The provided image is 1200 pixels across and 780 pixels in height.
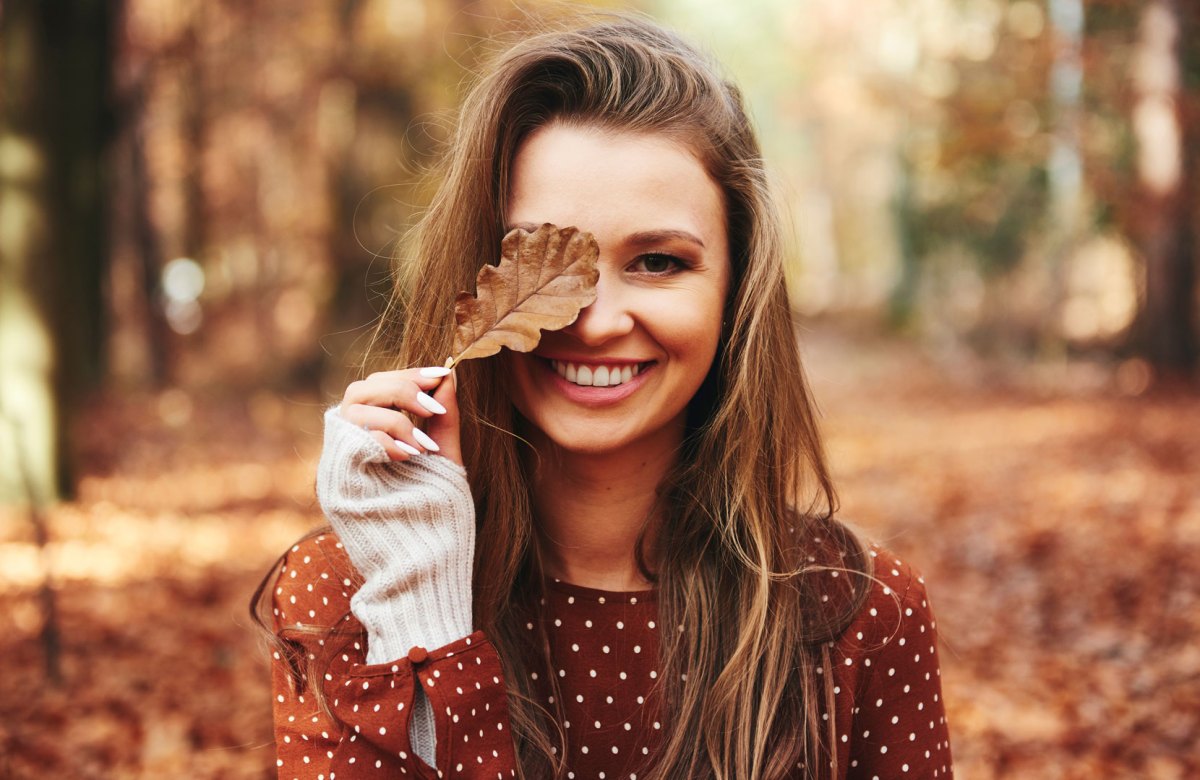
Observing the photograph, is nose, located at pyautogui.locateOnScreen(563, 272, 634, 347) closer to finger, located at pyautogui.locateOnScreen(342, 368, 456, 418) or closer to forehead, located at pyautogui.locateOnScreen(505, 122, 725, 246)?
forehead, located at pyautogui.locateOnScreen(505, 122, 725, 246)

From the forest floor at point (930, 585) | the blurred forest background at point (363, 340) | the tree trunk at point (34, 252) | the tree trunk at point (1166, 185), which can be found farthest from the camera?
the tree trunk at point (1166, 185)

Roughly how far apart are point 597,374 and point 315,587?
0.64 m

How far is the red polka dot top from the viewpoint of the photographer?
1.86m

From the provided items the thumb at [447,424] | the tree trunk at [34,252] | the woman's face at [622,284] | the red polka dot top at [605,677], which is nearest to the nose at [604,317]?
the woman's face at [622,284]

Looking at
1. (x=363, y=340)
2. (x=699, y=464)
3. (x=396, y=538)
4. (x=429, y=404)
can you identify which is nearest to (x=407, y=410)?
(x=429, y=404)

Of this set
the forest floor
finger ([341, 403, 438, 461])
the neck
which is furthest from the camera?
the forest floor

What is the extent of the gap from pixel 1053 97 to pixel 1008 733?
11029 millimetres

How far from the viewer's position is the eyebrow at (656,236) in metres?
1.91

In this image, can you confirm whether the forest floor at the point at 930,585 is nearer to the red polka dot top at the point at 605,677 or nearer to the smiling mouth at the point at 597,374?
the red polka dot top at the point at 605,677

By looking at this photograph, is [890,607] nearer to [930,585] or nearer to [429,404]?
[429,404]

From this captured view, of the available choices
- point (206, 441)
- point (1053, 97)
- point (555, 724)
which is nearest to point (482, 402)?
point (555, 724)

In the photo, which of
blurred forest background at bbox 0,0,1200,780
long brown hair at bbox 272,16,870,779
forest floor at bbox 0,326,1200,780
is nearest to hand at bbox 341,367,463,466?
long brown hair at bbox 272,16,870,779

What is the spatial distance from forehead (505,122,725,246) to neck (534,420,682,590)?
0.45 meters

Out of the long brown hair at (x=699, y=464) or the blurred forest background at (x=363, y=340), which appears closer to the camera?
the long brown hair at (x=699, y=464)
